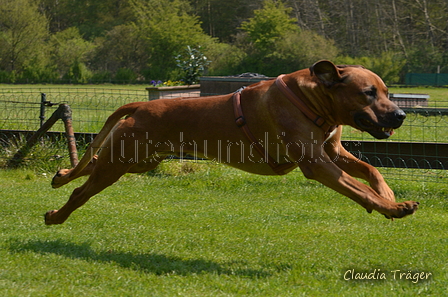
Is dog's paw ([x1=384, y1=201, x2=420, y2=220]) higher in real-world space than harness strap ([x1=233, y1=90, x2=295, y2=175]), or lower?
lower

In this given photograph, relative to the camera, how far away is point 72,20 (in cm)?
7881

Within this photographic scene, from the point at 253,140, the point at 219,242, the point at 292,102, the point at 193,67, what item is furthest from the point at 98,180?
the point at 193,67

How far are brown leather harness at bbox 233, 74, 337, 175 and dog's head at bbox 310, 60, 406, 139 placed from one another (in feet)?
0.62

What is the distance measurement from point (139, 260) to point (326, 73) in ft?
8.10

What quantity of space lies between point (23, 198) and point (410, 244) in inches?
201

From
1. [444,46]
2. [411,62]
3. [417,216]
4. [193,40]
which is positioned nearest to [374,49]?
[444,46]

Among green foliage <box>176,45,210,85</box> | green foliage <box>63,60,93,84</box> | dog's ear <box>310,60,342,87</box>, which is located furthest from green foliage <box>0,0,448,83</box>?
dog's ear <box>310,60,342,87</box>

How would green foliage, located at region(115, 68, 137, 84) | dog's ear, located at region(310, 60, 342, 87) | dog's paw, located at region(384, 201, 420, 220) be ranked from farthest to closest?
green foliage, located at region(115, 68, 137, 84)
dog's ear, located at region(310, 60, 342, 87)
dog's paw, located at region(384, 201, 420, 220)

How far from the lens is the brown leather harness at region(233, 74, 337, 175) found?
4613mm

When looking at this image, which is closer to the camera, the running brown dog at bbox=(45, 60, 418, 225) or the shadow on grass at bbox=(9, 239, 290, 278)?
the running brown dog at bbox=(45, 60, 418, 225)

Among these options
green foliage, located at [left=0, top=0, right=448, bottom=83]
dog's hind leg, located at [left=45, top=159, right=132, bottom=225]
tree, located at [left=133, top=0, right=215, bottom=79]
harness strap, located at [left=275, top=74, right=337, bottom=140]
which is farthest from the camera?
tree, located at [left=133, top=0, right=215, bottom=79]

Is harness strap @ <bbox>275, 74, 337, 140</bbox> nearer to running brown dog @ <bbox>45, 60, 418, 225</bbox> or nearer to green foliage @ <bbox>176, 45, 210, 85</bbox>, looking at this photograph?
running brown dog @ <bbox>45, 60, 418, 225</bbox>

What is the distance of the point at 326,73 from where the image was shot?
4523 millimetres

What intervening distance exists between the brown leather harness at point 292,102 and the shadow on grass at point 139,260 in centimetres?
94
